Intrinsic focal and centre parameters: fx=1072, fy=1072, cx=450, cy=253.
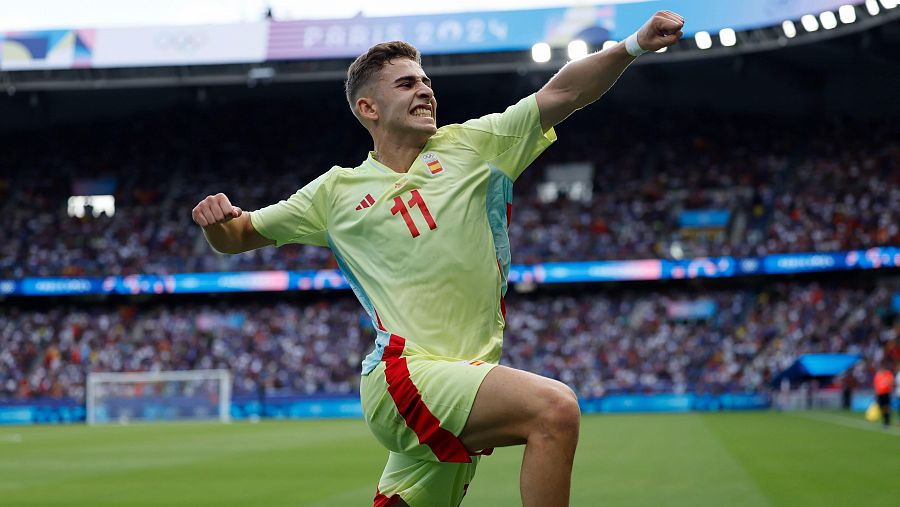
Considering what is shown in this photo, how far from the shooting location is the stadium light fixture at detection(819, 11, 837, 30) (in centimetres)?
3550

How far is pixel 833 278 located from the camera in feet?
131

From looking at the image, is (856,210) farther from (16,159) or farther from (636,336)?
(16,159)

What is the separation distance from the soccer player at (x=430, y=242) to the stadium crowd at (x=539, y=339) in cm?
3195

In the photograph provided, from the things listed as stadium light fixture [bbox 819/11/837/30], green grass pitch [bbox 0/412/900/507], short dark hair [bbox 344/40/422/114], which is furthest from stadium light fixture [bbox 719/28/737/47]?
short dark hair [bbox 344/40/422/114]

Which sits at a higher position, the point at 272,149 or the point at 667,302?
the point at 272,149

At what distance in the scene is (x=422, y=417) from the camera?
169 inches

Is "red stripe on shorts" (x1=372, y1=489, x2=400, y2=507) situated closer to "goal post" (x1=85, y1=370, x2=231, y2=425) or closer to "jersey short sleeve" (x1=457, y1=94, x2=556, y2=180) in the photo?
"jersey short sleeve" (x1=457, y1=94, x2=556, y2=180)

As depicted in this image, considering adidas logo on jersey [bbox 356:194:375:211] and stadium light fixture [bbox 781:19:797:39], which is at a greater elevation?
stadium light fixture [bbox 781:19:797:39]

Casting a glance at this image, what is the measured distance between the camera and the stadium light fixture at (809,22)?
35.9m

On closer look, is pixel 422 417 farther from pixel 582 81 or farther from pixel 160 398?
pixel 160 398

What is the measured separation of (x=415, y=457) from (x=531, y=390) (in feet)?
2.35

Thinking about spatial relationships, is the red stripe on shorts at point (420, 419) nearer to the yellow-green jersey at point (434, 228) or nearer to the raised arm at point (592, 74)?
the yellow-green jersey at point (434, 228)

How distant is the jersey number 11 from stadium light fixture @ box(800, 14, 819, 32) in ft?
112

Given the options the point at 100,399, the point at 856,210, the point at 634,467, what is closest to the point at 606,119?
the point at 856,210
